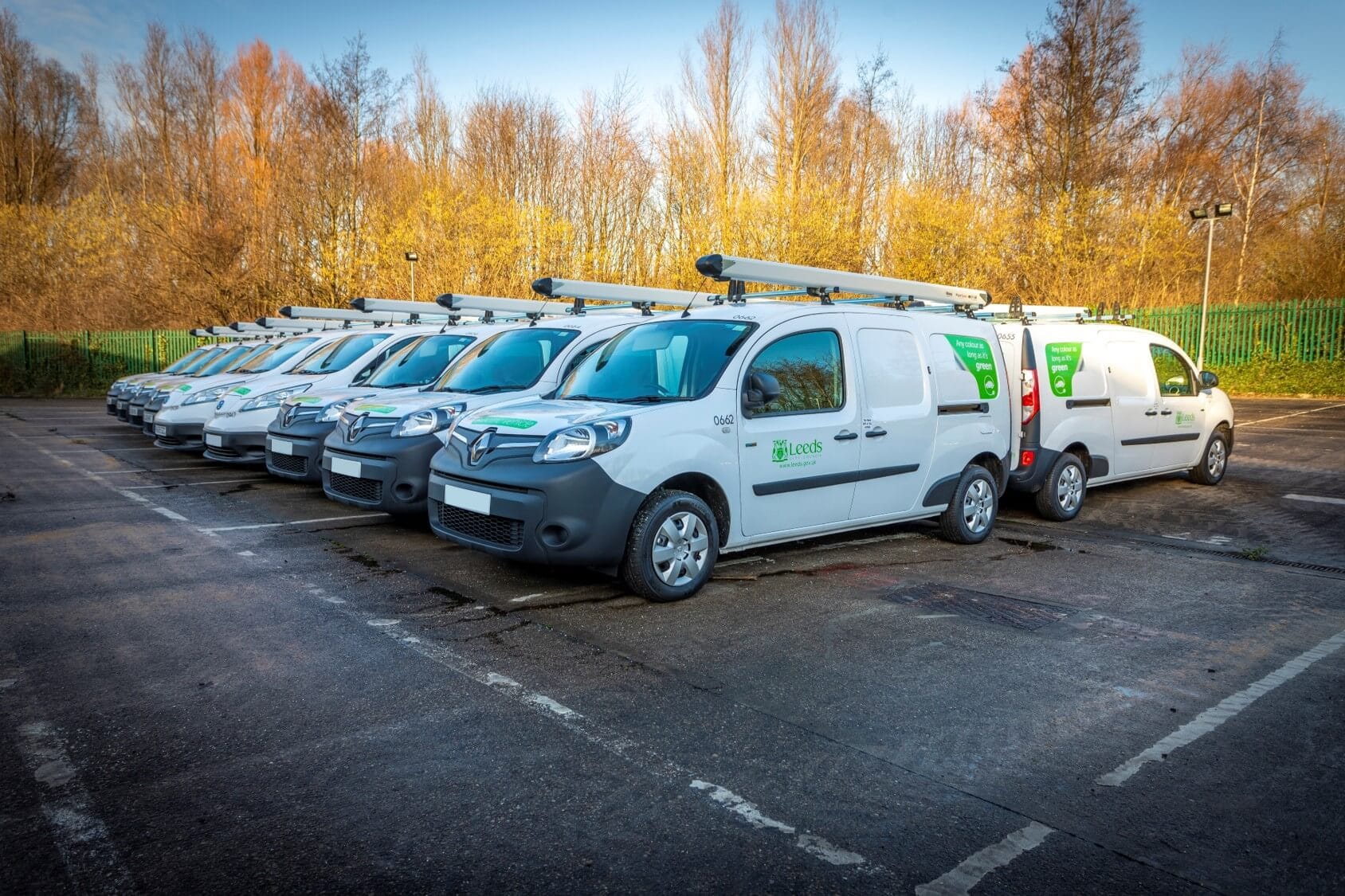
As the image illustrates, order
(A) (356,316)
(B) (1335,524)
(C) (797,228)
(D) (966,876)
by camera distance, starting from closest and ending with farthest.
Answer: (D) (966,876), (B) (1335,524), (A) (356,316), (C) (797,228)

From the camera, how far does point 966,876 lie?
272 centimetres

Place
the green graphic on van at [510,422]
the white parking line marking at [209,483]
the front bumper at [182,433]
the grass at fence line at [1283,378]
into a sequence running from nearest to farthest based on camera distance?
the green graphic on van at [510,422] < the white parking line marking at [209,483] < the front bumper at [182,433] < the grass at fence line at [1283,378]

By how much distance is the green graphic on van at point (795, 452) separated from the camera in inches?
243

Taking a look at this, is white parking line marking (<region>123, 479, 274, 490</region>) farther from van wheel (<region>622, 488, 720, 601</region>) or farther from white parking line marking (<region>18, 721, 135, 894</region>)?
white parking line marking (<region>18, 721, 135, 894</region>)

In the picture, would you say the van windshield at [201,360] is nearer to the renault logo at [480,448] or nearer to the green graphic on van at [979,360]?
the renault logo at [480,448]

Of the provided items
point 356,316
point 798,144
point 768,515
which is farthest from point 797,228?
point 768,515

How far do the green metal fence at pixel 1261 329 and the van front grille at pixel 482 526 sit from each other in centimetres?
2587

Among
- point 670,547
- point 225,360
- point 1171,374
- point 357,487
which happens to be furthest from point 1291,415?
point 225,360

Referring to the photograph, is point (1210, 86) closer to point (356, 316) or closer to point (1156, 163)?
point (1156, 163)

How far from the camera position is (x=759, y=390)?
19.6 ft

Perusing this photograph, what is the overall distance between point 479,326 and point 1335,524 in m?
8.60

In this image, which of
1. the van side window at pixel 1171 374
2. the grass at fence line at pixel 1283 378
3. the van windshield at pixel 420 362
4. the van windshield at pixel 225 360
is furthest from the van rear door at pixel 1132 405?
the grass at fence line at pixel 1283 378

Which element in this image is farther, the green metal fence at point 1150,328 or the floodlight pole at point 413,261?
the floodlight pole at point 413,261

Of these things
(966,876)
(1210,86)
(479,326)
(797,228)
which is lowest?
(966,876)
